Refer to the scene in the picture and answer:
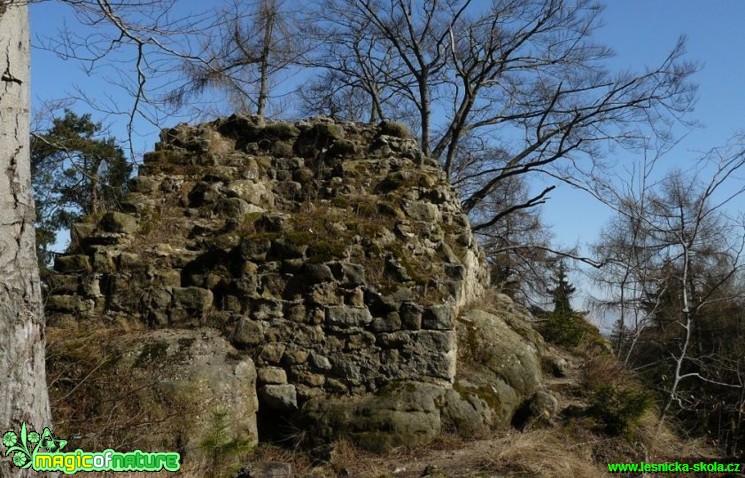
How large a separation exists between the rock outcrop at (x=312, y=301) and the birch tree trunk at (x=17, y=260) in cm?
208

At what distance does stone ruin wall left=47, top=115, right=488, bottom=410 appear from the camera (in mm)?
6164

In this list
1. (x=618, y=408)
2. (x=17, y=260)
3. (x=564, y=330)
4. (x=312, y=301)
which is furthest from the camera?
(x=564, y=330)

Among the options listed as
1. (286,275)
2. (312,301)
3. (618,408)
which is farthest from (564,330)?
(286,275)

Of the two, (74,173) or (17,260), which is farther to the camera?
(74,173)

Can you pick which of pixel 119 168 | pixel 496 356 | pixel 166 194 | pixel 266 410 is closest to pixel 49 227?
pixel 119 168

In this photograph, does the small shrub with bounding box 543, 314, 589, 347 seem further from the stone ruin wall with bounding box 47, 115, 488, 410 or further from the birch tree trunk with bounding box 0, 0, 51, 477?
the birch tree trunk with bounding box 0, 0, 51, 477

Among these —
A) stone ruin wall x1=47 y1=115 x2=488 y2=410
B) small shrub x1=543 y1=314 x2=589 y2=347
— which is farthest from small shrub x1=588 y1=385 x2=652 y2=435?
small shrub x1=543 y1=314 x2=589 y2=347

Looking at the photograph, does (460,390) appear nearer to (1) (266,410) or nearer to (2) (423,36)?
(1) (266,410)

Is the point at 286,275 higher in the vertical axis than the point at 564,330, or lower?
higher

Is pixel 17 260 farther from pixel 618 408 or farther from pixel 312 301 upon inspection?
pixel 618 408

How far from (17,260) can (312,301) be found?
317 cm

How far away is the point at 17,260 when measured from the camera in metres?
3.52

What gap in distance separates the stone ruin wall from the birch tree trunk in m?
2.75

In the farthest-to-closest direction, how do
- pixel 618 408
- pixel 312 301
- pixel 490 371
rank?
pixel 490 371, pixel 618 408, pixel 312 301
